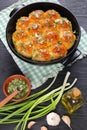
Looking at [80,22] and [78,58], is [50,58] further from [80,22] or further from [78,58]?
[80,22]

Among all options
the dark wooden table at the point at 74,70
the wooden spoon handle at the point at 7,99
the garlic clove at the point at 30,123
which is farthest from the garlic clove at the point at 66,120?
the wooden spoon handle at the point at 7,99

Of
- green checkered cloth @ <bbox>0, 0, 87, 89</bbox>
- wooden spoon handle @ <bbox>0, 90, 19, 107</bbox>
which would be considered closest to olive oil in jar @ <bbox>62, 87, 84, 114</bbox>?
green checkered cloth @ <bbox>0, 0, 87, 89</bbox>

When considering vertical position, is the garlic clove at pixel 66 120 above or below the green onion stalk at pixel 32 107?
below

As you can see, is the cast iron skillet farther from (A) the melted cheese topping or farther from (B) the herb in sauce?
(B) the herb in sauce

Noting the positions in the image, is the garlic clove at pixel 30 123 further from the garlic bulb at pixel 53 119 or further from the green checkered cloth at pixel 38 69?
the green checkered cloth at pixel 38 69

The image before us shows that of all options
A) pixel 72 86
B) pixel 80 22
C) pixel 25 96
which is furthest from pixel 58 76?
pixel 80 22

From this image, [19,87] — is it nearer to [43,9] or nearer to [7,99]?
[7,99]
